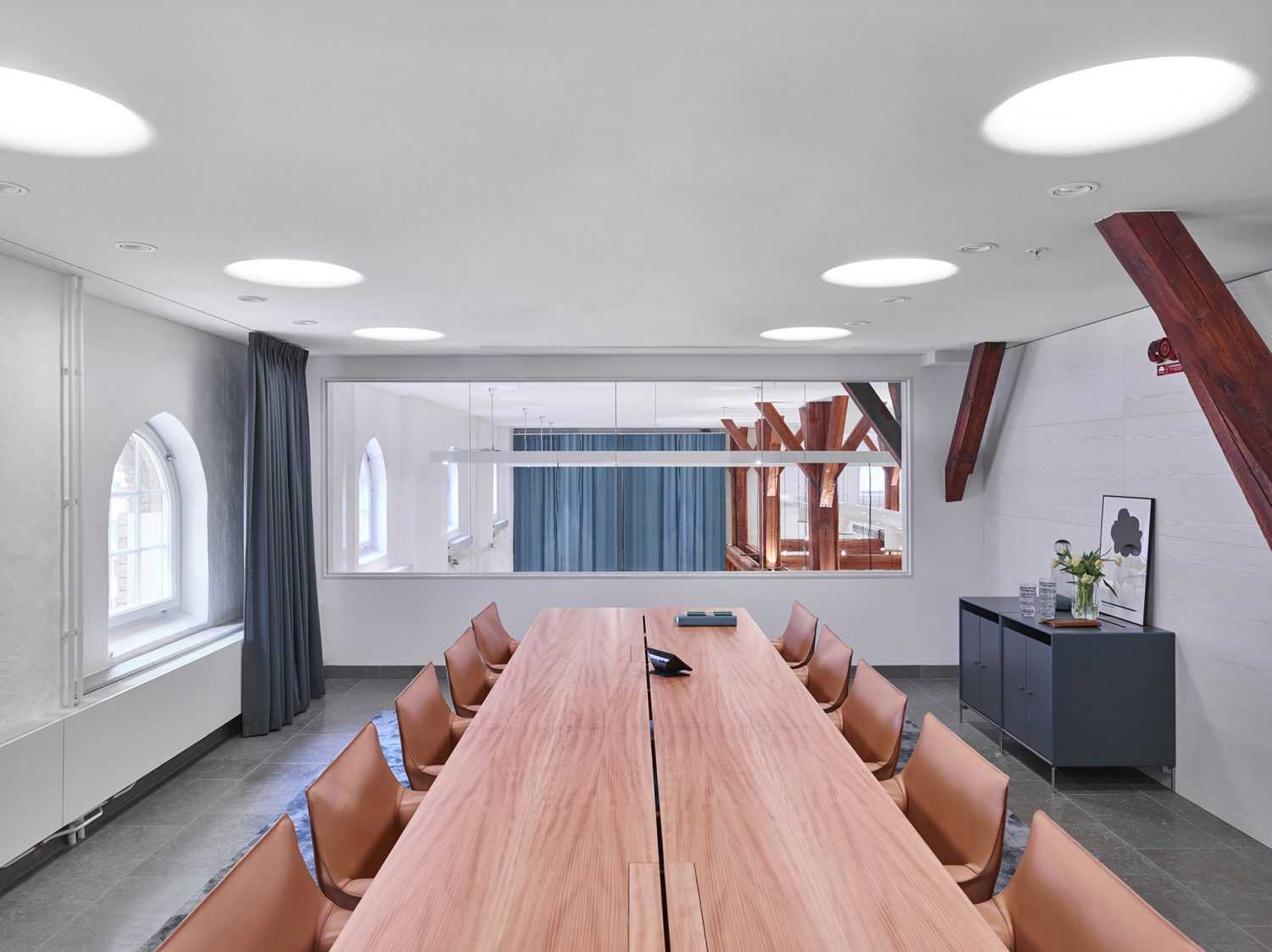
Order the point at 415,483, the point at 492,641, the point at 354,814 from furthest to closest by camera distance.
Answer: the point at 415,483 < the point at 492,641 < the point at 354,814

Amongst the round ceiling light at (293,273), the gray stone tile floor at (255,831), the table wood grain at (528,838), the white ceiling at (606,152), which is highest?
the round ceiling light at (293,273)

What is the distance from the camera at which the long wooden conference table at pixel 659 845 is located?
148 cm

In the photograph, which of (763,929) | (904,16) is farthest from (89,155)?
→ (763,929)

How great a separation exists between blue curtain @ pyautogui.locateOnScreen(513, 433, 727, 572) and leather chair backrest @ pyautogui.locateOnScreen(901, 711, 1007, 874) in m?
3.91

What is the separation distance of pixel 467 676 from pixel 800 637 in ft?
6.27

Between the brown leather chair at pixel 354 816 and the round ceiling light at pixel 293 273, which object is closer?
the brown leather chair at pixel 354 816

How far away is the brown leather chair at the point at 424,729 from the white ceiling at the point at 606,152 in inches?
68.0

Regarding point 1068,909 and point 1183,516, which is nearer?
point 1068,909

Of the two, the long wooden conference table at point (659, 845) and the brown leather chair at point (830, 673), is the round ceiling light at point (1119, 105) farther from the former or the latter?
the brown leather chair at point (830, 673)

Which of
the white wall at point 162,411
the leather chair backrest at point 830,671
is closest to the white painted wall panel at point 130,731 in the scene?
the white wall at point 162,411

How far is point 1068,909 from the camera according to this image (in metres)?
1.68

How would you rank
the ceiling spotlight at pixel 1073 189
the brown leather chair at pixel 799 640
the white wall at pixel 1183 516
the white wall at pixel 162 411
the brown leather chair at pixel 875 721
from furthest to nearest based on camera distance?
the brown leather chair at pixel 799 640 → the white wall at pixel 162 411 → the white wall at pixel 1183 516 → the brown leather chair at pixel 875 721 → the ceiling spotlight at pixel 1073 189

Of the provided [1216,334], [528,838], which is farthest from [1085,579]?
[528,838]

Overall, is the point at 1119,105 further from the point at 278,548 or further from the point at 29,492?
the point at 278,548
